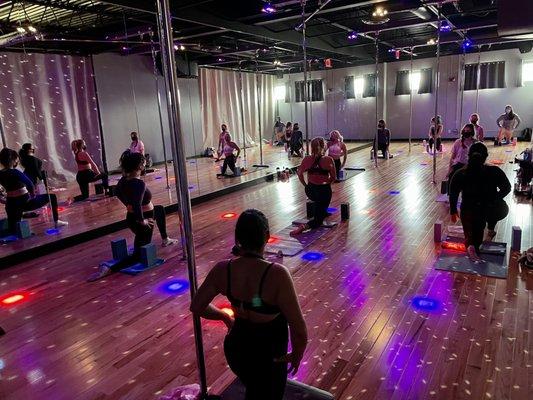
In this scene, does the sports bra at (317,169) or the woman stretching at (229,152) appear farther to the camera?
the woman stretching at (229,152)

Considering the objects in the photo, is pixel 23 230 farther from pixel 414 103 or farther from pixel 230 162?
pixel 414 103

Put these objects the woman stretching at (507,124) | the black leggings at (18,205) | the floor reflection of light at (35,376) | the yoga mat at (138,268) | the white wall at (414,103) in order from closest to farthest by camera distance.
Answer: the floor reflection of light at (35,376), the yoga mat at (138,268), the black leggings at (18,205), the woman stretching at (507,124), the white wall at (414,103)

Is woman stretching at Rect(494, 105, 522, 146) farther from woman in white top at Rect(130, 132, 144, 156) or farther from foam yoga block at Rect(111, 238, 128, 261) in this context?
foam yoga block at Rect(111, 238, 128, 261)

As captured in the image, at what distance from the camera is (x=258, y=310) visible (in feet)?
5.40

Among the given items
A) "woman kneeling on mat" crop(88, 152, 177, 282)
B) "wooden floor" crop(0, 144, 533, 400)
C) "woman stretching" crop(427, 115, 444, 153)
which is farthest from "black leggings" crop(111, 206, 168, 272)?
"woman stretching" crop(427, 115, 444, 153)

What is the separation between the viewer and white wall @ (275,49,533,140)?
1469 centimetres

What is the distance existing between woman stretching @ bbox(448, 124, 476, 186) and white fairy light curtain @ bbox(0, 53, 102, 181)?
7.01 m

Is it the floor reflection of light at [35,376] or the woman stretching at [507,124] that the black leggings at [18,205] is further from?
the woman stretching at [507,124]

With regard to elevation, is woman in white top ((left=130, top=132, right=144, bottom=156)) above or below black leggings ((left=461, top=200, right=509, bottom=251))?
above

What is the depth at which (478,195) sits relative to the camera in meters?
4.07

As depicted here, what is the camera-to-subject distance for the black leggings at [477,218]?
4156mm

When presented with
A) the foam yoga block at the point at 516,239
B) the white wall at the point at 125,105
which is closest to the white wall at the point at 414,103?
the white wall at the point at 125,105

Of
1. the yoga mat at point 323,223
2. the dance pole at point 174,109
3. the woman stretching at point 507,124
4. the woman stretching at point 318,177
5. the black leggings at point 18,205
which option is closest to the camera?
the dance pole at point 174,109

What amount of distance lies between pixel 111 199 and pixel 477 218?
670 centimetres
